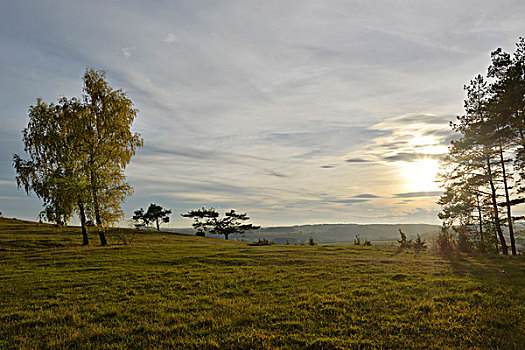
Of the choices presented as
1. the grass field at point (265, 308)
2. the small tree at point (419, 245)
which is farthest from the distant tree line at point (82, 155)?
the small tree at point (419, 245)

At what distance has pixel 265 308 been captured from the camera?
9.38 metres

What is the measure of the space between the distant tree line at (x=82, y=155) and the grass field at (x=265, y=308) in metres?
11.1

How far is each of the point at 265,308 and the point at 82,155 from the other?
2734 cm

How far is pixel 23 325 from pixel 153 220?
2644 inches

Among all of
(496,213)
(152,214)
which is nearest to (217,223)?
(152,214)

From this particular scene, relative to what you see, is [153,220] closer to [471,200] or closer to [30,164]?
[30,164]

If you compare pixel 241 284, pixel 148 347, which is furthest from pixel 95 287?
pixel 148 347

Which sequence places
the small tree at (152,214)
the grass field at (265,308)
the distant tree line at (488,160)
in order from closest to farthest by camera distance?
the grass field at (265,308)
the distant tree line at (488,160)
the small tree at (152,214)

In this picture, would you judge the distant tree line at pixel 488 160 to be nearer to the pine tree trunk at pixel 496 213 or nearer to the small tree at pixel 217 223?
the pine tree trunk at pixel 496 213

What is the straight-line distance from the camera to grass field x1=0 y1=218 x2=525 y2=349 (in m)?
7.09

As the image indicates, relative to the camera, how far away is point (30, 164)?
2820 centimetres

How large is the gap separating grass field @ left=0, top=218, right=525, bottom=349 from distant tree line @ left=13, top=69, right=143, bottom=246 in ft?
36.4

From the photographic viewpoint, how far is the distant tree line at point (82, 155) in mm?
27141

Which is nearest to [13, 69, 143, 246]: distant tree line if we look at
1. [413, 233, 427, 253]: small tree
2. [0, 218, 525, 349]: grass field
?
[0, 218, 525, 349]: grass field
